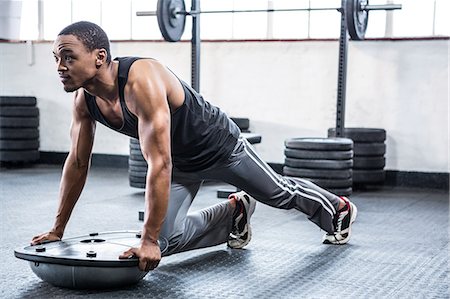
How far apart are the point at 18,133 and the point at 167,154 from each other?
435 centimetres

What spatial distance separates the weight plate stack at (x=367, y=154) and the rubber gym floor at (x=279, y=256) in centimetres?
34

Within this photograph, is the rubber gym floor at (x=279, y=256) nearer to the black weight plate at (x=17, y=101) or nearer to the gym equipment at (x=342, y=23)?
the gym equipment at (x=342, y=23)

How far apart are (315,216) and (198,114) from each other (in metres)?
0.82

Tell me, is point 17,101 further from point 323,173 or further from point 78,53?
point 78,53

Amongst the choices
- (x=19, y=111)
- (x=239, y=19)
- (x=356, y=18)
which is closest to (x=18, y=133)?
(x=19, y=111)

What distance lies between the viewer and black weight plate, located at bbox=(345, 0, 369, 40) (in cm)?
441

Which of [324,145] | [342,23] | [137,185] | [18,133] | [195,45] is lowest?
[137,185]

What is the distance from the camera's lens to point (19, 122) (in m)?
6.14

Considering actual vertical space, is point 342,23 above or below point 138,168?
above

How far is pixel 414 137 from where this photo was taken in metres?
5.17

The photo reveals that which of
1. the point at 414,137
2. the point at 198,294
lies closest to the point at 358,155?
the point at 414,137

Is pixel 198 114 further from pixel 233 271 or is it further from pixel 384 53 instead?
pixel 384 53

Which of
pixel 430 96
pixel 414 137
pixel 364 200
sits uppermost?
pixel 430 96

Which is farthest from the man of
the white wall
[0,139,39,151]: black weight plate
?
[0,139,39,151]: black weight plate
